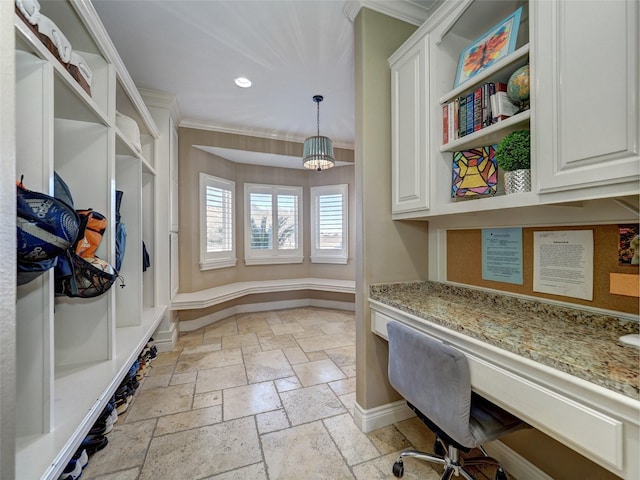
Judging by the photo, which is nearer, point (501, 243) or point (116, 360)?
point (501, 243)

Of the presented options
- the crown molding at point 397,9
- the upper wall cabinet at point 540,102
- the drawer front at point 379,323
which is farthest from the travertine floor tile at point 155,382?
the crown molding at point 397,9

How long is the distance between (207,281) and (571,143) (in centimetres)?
415

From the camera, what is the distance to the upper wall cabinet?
2.77ft

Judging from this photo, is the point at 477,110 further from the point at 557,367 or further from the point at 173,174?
the point at 173,174

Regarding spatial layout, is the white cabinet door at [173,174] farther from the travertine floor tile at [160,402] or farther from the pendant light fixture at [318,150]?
the travertine floor tile at [160,402]

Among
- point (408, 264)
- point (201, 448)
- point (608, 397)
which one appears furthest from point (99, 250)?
point (608, 397)

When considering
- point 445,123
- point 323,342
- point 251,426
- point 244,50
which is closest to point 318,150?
point 244,50

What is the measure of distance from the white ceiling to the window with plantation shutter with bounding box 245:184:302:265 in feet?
5.09

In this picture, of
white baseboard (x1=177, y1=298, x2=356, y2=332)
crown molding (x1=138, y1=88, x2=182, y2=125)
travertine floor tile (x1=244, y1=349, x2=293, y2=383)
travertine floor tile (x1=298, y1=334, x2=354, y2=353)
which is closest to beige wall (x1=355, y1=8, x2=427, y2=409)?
travertine floor tile (x1=244, y1=349, x2=293, y2=383)

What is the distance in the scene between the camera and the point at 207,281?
4031mm

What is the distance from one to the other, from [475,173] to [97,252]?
2298 millimetres

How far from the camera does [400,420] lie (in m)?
1.89

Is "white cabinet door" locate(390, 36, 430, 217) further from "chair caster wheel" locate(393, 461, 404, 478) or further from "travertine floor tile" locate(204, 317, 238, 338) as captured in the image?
"travertine floor tile" locate(204, 317, 238, 338)

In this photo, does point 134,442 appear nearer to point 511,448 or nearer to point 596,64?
point 511,448
